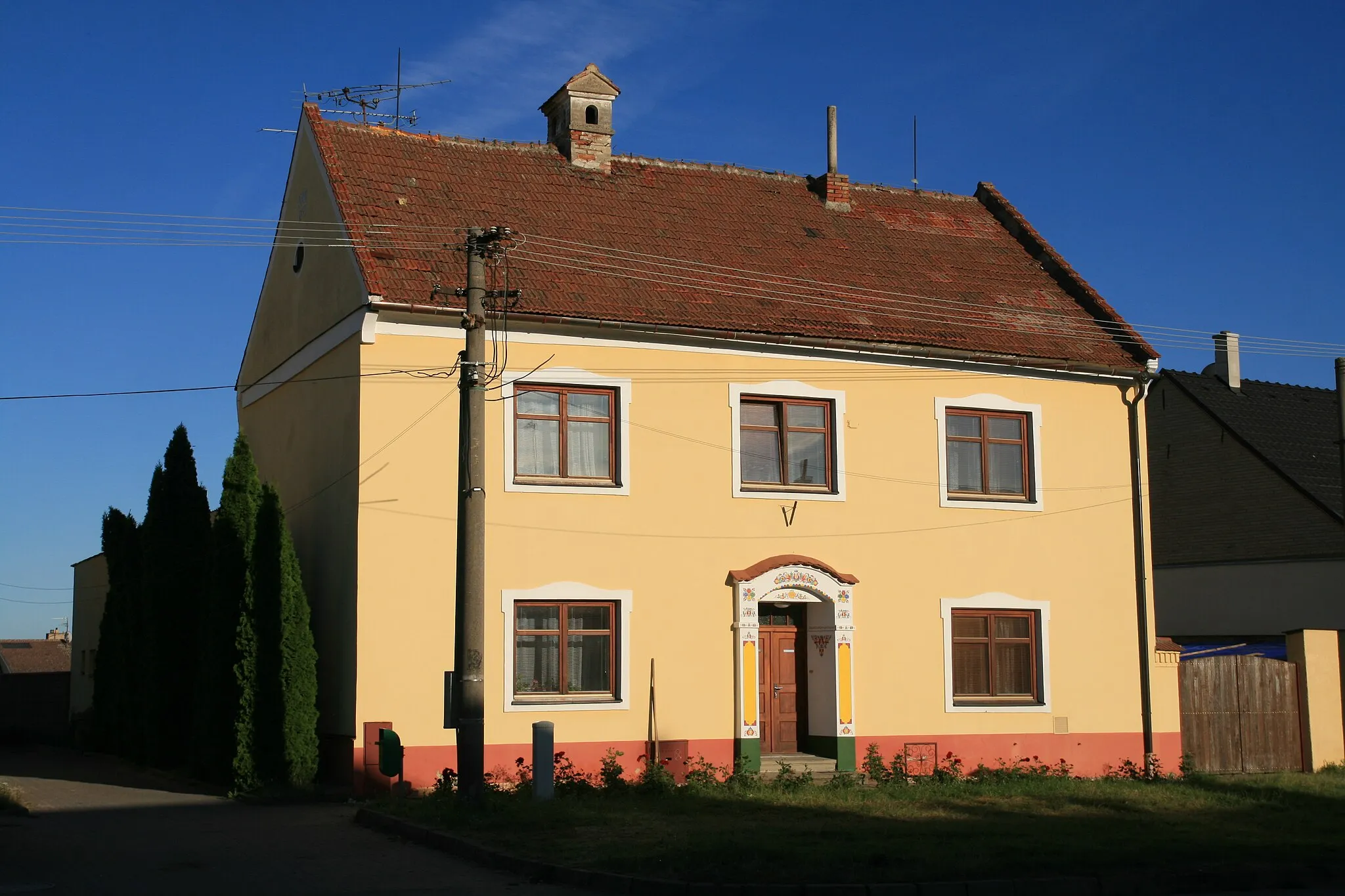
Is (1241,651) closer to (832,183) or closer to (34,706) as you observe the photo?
(832,183)

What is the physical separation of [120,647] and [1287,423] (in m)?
27.1

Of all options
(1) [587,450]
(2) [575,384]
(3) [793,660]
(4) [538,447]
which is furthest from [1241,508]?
(4) [538,447]

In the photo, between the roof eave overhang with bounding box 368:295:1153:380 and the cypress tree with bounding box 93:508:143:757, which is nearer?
the roof eave overhang with bounding box 368:295:1153:380

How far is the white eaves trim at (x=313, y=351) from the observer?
19.1m

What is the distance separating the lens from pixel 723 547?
20.9m

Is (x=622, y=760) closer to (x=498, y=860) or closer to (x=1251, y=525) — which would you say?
(x=498, y=860)

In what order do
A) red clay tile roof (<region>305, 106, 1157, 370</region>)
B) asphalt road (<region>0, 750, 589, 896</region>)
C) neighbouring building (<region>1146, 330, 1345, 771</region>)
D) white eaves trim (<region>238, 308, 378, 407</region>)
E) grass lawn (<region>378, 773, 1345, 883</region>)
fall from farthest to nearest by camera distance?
1. neighbouring building (<region>1146, 330, 1345, 771</region>)
2. red clay tile roof (<region>305, 106, 1157, 370</region>)
3. white eaves trim (<region>238, 308, 378, 407</region>)
4. grass lawn (<region>378, 773, 1345, 883</region>)
5. asphalt road (<region>0, 750, 589, 896</region>)

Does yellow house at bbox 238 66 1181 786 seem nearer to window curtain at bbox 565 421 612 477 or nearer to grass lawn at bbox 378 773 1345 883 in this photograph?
window curtain at bbox 565 421 612 477

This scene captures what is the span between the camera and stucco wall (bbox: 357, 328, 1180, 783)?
62.7 feet

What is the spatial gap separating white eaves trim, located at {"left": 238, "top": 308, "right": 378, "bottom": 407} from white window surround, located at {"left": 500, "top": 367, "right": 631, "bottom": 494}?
Result: 81.8 inches

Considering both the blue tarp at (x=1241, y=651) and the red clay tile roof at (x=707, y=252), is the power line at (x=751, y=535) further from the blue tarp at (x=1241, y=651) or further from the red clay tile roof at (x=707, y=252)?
the blue tarp at (x=1241, y=651)

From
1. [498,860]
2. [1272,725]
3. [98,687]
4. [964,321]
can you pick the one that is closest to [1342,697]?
[1272,725]

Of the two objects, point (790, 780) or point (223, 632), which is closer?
point (790, 780)

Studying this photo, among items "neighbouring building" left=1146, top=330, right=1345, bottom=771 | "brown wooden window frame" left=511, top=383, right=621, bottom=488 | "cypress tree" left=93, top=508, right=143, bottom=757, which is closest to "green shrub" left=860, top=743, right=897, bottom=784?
"brown wooden window frame" left=511, top=383, right=621, bottom=488
